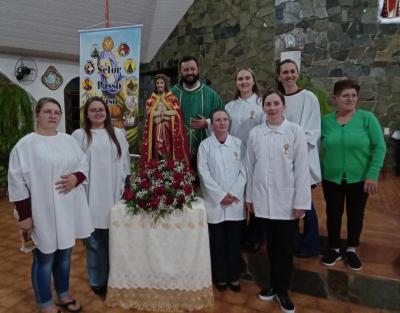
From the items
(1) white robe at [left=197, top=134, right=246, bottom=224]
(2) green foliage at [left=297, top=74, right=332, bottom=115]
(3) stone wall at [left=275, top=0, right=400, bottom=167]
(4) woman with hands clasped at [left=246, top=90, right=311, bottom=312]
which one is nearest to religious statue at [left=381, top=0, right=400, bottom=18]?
(3) stone wall at [left=275, top=0, right=400, bottom=167]

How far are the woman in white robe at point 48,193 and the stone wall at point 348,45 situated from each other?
4786mm

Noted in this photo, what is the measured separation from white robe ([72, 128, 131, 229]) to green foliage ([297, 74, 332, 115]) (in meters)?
3.95

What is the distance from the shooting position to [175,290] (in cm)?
238

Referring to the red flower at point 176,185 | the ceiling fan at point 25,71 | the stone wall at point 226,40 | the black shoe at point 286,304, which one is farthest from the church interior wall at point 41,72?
the black shoe at point 286,304

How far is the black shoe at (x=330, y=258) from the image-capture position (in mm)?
2574

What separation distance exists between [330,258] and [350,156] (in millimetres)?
800

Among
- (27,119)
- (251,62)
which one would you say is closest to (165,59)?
(251,62)

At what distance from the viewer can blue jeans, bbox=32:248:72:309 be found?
84.7 inches

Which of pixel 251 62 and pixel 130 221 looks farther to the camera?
pixel 251 62

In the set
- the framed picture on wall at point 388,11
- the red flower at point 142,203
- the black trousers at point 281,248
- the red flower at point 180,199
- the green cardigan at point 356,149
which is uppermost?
the framed picture on wall at point 388,11

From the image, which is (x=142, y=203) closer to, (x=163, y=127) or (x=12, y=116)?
(x=163, y=127)

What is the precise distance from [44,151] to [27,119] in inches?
160

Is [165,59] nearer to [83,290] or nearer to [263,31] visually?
[263,31]

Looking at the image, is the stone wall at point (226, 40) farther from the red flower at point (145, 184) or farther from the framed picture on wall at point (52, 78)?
the red flower at point (145, 184)
